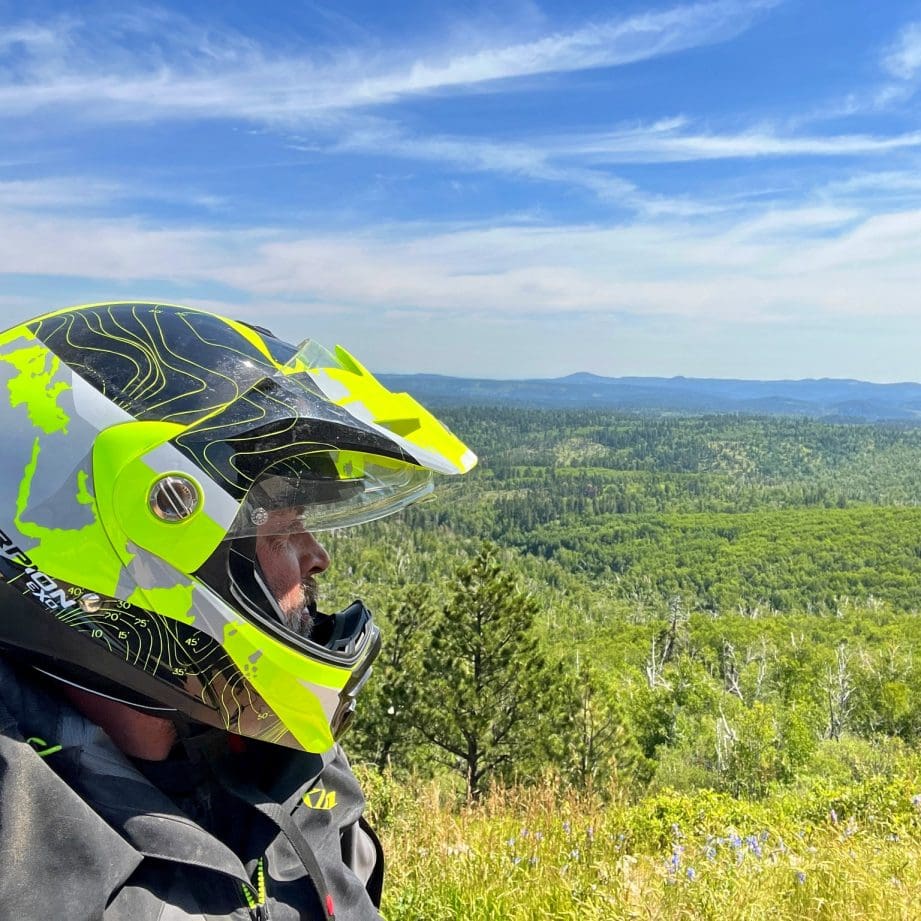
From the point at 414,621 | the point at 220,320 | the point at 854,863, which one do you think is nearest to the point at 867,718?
the point at 414,621

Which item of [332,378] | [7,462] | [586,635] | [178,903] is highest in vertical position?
[332,378]

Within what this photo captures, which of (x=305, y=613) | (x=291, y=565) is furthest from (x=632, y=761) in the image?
(x=291, y=565)

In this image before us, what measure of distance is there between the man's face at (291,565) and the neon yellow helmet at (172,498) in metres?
0.06

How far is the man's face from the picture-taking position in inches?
77.4

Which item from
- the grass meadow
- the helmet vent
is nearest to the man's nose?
the helmet vent

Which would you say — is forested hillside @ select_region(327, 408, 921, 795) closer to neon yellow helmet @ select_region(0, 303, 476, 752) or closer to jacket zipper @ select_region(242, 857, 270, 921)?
neon yellow helmet @ select_region(0, 303, 476, 752)

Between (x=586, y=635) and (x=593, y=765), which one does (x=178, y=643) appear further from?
(x=586, y=635)

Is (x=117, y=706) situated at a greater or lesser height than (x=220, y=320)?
lesser

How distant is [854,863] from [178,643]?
3.18 metres

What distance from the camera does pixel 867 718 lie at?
4572 cm

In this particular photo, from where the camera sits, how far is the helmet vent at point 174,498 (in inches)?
66.7

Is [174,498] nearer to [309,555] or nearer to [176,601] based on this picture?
[176,601]

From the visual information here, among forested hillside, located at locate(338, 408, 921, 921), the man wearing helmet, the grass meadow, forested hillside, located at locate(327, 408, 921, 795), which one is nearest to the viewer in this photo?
the man wearing helmet

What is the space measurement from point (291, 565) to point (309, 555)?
0.10m
